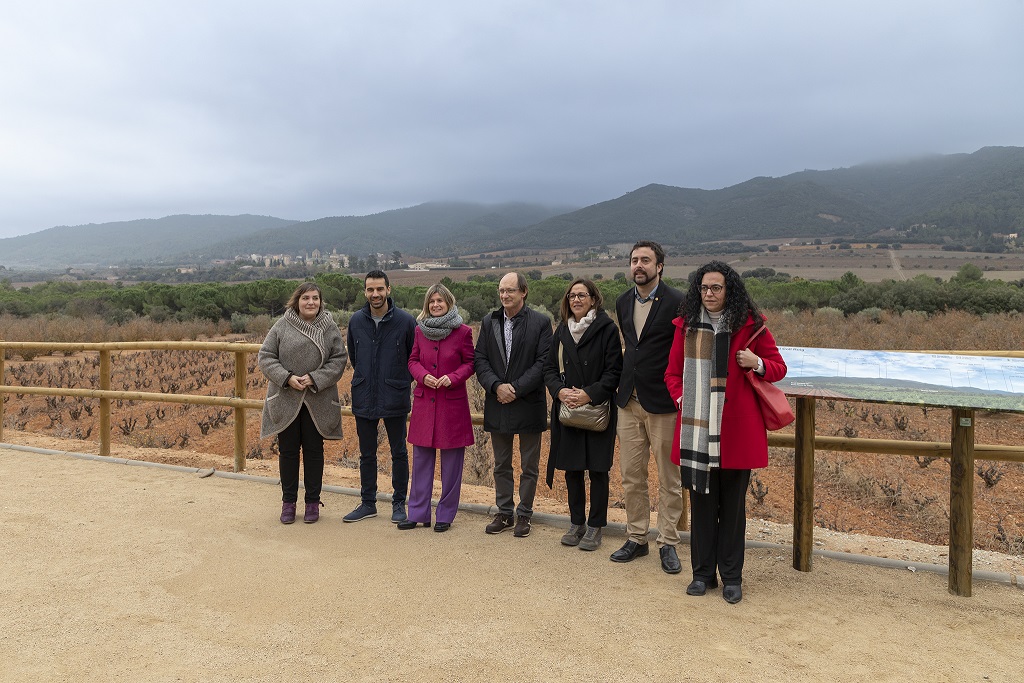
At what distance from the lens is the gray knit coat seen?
197 inches

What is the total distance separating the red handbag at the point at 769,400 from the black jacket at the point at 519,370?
1.37 m

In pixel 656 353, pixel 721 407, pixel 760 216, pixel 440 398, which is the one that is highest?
pixel 760 216

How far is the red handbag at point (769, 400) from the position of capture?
367 centimetres

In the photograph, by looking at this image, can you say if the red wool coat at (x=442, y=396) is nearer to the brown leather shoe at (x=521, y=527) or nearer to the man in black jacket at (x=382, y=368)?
the man in black jacket at (x=382, y=368)

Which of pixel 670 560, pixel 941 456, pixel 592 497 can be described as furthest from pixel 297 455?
pixel 941 456

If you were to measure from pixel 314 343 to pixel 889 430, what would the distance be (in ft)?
25.6

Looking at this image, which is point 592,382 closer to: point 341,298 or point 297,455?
point 297,455

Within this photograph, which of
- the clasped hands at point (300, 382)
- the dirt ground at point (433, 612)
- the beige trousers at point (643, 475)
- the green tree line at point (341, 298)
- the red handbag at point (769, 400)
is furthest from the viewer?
the green tree line at point (341, 298)

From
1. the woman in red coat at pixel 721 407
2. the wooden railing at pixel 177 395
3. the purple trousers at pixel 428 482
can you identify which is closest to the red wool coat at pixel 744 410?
the woman in red coat at pixel 721 407

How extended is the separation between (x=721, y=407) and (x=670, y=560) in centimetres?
106

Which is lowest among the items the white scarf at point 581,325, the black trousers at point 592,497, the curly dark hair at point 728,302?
the black trousers at point 592,497

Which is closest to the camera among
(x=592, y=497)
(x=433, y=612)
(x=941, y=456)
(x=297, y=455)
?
(x=433, y=612)

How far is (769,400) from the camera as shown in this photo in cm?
370

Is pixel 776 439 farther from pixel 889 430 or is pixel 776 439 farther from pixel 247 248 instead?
pixel 247 248
